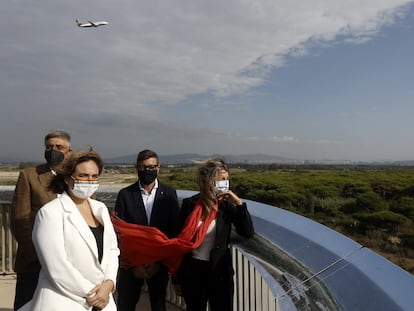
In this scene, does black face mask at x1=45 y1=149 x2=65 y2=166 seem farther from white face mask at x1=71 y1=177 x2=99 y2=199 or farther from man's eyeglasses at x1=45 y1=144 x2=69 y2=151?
white face mask at x1=71 y1=177 x2=99 y2=199

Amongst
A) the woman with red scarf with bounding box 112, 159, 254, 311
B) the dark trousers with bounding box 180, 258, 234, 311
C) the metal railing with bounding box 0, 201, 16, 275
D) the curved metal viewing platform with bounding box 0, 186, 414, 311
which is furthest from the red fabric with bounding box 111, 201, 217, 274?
the metal railing with bounding box 0, 201, 16, 275

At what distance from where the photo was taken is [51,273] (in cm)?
164

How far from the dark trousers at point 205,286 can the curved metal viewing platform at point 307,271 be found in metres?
0.18

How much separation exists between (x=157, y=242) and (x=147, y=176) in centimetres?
48

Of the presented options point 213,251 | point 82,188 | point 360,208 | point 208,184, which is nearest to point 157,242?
point 213,251

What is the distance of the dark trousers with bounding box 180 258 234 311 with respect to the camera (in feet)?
7.76

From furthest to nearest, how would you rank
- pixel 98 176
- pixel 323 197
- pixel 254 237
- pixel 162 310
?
1. pixel 323 197
2. pixel 162 310
3. pixel 254 237
4. pixel 98 176

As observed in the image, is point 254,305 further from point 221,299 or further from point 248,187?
point 248,187

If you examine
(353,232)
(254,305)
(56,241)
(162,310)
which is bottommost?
(353,232)

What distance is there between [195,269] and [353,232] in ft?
50.9

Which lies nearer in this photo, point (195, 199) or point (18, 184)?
point (18, 184)

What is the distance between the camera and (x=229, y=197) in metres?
2.38

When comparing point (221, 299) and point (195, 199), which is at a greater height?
point (195, 199)

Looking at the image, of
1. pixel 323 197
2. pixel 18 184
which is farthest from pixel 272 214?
pixel 323 197
